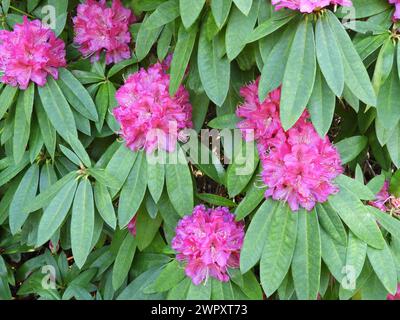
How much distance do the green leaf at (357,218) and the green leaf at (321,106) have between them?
184 mm

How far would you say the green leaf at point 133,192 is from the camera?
130 cm

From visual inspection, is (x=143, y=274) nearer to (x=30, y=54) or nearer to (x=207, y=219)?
(x=207, y=219)

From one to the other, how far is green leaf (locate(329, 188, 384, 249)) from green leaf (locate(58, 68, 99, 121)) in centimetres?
64

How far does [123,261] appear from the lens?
1513mm

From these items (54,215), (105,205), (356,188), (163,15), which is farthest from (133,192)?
(356,188)

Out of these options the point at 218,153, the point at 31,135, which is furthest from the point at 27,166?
the point at 218,153

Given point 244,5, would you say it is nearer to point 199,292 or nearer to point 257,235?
point 257,235

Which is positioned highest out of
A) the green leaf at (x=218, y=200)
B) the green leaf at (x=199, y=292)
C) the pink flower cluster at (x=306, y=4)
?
the pink flower cluster at (x=306, y=4)

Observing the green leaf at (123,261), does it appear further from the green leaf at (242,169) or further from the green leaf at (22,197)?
the green leaf at (242,169)

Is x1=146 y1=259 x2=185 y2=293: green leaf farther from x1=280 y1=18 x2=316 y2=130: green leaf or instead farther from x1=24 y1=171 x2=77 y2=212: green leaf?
x1=280 y1=18 x2=316 y2=130: green leaf

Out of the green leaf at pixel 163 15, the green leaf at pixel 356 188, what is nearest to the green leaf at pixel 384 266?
the green leaf at pixel 356 188

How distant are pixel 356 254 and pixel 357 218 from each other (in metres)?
0.08
